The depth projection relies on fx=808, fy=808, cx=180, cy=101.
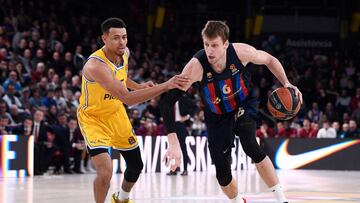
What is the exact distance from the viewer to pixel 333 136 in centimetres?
2075

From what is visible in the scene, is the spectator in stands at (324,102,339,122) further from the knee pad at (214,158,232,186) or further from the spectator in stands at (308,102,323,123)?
the knee pad at (214,158,232,186)

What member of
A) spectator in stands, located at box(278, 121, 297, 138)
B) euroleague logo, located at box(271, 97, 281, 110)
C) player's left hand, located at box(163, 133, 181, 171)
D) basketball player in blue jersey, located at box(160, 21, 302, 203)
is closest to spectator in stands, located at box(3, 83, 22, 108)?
spectator in stands, located at box(278, 121, 297, 138)

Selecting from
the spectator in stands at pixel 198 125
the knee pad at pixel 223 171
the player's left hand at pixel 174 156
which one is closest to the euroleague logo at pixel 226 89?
the knee pad at pixel 223 171

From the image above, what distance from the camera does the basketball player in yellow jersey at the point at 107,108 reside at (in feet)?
27.3

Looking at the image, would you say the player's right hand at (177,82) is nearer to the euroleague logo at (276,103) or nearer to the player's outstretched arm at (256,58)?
the player's outstretched arm at (256,58)

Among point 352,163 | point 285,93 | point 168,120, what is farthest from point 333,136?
point 168,120

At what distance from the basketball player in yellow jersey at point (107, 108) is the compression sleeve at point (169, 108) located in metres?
0.54

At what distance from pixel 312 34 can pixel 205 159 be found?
1499 cm

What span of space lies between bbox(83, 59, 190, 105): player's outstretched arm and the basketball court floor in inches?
105

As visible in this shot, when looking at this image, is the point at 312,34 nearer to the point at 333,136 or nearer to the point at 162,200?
the point at 333,136

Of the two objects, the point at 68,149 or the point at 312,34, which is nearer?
the point at 68,149

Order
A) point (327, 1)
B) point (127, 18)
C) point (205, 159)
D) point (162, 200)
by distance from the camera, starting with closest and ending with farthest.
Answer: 1. point (162, 200)
2. point (205, 159)
3. point (127, 18)
4. point (327, 1)

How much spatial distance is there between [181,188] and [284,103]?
4.66 meters

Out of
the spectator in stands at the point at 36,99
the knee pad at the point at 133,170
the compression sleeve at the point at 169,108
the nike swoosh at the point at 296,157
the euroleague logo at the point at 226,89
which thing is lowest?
the nike swoosh at the point at 296,157
